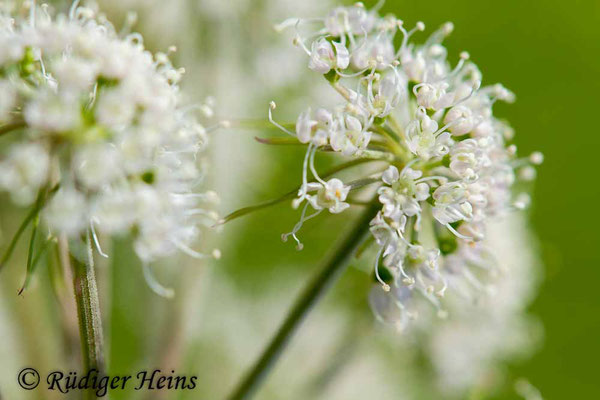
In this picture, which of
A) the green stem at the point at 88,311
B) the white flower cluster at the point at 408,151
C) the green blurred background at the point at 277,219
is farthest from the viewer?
the green blurred background at the point at 277,219

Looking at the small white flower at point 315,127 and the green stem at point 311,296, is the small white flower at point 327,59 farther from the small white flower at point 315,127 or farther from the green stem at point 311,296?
the green stem at point 311,296

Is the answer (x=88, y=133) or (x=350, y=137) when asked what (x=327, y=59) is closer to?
(x=350, y=137)

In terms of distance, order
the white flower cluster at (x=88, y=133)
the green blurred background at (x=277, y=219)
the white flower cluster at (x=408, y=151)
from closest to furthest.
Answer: the white flower cluster at (x=88, y=133)
the white flower cluster at (x=408, y=151)
the green blurred background at (x=277, y=219)

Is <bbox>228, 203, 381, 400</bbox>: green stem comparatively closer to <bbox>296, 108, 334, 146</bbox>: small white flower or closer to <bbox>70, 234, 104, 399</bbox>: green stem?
<bbox>296, 108, 334, 146</bbox>: small white flower

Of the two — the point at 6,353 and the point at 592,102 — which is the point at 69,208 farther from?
the point at 592,102

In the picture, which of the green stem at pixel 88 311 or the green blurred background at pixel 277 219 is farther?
the green blurred background at pixel 277 219

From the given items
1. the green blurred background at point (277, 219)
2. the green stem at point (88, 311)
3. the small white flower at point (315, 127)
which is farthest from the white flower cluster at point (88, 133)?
the green blurred background at point (277, 219)

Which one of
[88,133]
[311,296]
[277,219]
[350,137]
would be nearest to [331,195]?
[350,137]

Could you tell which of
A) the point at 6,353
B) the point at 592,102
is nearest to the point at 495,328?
the point at 6,353
